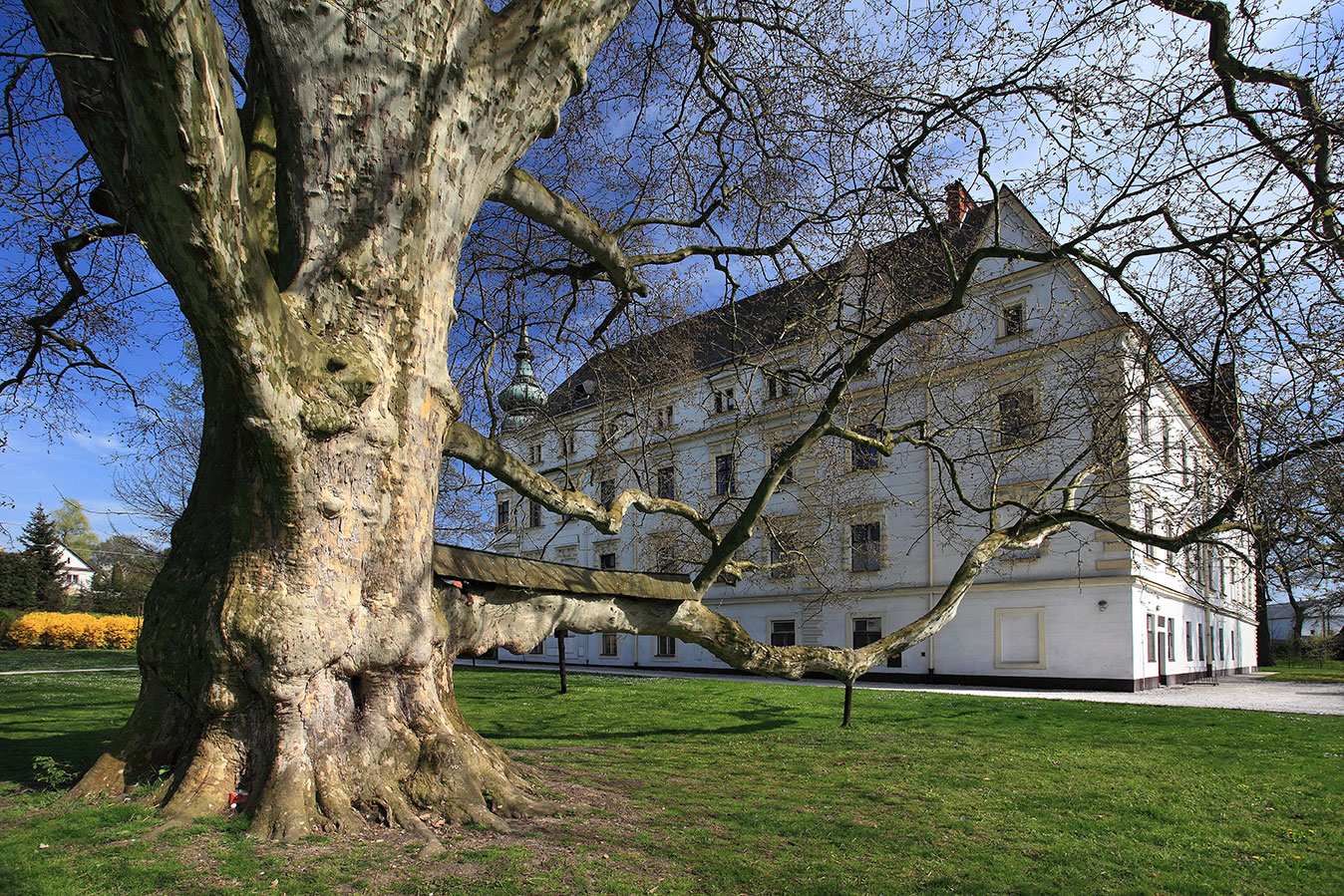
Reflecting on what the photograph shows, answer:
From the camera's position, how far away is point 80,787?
4.26m

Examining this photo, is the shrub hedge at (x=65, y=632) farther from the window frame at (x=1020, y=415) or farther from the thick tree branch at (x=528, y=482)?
the window frame at (x=1020, y=415)

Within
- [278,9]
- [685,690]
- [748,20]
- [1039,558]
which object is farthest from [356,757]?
[1039,558]

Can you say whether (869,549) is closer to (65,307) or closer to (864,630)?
(864,630)

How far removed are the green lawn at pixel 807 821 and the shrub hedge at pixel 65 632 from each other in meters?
23.8

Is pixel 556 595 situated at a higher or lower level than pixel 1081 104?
lower

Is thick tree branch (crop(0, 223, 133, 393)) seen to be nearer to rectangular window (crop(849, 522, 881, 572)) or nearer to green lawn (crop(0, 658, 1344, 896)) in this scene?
green lawn (crop(0, 658, 1344, 896))

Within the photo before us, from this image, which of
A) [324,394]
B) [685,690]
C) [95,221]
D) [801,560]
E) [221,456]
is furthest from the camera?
[685,690]

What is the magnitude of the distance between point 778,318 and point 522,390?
14.5 ft

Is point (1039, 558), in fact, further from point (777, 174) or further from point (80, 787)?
point (80, 787)

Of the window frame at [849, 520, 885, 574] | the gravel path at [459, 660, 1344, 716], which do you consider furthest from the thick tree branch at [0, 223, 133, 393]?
the window frame at [849, 520, 885, 574]

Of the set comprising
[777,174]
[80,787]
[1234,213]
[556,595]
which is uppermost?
[777,174]

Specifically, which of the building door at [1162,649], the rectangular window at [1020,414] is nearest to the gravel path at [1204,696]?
the building door at [1162,649]

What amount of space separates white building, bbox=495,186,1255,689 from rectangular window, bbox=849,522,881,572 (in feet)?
0.26

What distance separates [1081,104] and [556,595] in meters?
5.95
